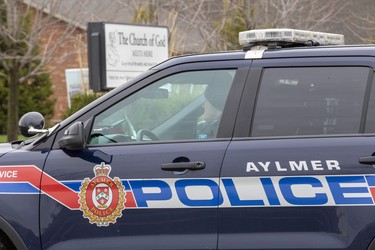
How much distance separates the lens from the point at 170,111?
502 cm

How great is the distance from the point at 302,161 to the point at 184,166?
658 mm

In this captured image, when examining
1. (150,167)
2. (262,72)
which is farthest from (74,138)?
(262,72)

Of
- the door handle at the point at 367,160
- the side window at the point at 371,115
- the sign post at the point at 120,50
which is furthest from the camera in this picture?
the sign post at the point at 120,50

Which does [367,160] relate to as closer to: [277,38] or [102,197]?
[277,38]

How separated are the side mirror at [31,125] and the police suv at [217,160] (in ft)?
0.33

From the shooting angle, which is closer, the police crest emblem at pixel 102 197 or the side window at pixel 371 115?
the side window at pixel 371 115

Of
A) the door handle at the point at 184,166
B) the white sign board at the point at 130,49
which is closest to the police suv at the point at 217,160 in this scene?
the door handle at the point at 184,166

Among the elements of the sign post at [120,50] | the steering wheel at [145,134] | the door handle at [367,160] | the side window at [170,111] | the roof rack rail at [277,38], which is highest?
the roof rack rail at [277,38]

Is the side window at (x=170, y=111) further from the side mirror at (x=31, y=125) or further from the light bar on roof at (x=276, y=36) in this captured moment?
the side mirror at (x=31, y=125)

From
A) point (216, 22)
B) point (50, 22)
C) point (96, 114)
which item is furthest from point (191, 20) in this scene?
point (96, 114)

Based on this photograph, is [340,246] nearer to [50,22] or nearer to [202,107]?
[202,107]

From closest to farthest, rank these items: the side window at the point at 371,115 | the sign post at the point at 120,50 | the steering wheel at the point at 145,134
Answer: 1. the side window at the point at 371,115
2. the steering wheel at the point at 145,134
3. the sign post at the point at 120,50

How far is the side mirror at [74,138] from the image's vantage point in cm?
495

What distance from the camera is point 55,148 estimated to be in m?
5.11
